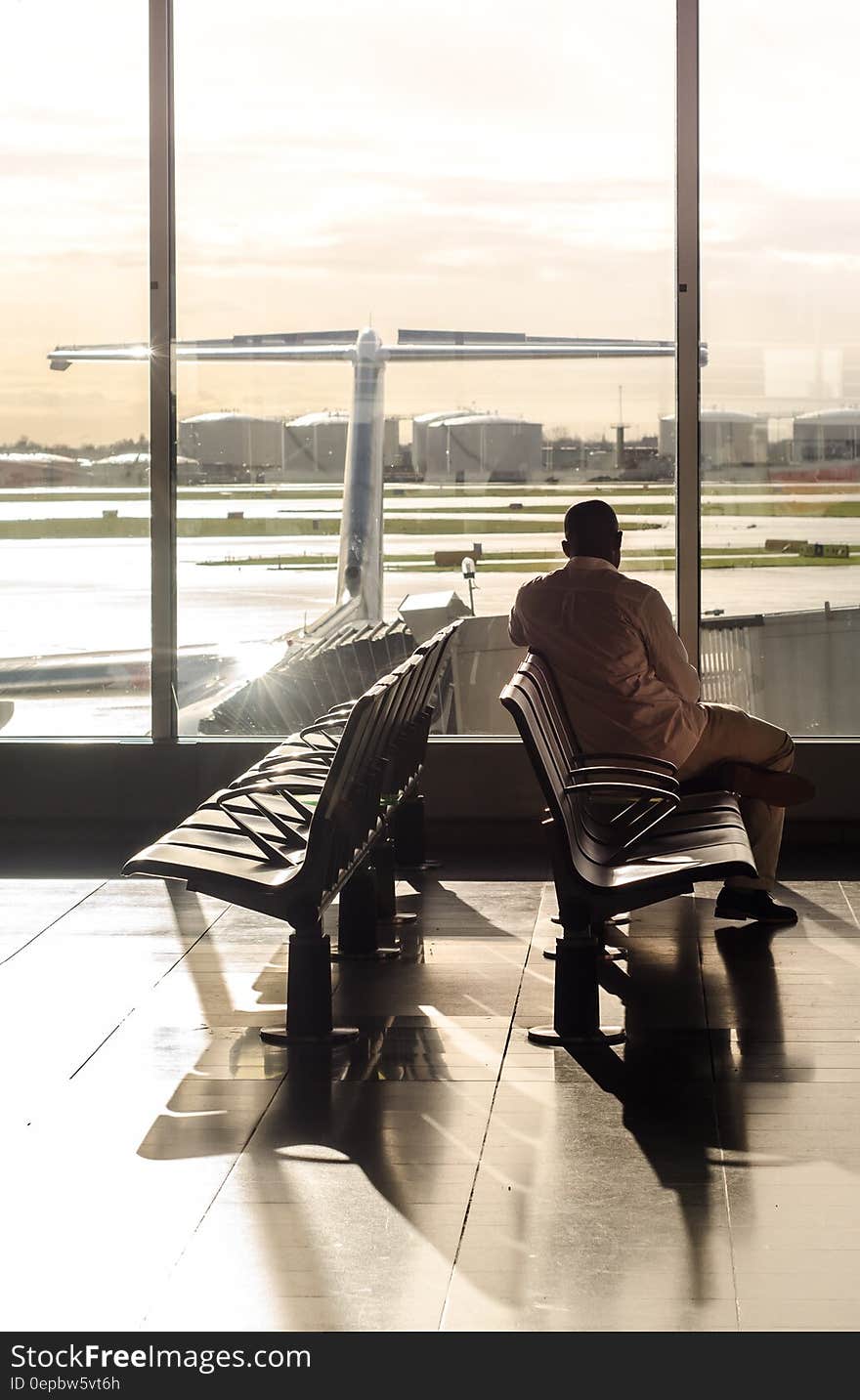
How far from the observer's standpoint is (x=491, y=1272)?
2.98m

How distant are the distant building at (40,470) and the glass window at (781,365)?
2.92 m

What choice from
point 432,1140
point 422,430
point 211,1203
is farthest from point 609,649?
point 422,430

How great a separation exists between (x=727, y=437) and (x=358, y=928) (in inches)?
134

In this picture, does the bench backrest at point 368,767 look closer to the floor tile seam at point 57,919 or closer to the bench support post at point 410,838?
the bench support post at point 410,838

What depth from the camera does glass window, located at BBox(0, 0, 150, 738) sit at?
7.77 m

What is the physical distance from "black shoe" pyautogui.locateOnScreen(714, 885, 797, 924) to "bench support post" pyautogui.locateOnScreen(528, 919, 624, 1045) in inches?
58.9

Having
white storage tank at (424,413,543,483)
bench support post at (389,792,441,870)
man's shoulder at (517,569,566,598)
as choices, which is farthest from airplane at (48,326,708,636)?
man's shoulder at (517,569,566,598)

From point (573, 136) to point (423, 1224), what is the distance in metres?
5.68

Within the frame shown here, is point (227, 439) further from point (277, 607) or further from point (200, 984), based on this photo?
point (200, 984)

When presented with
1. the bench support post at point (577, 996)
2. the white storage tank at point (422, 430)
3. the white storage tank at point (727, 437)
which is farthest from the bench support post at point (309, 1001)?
the white storage tank at point (727, 437)

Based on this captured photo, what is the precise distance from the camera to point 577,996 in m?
4.43

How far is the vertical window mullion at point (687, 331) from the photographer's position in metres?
7.44

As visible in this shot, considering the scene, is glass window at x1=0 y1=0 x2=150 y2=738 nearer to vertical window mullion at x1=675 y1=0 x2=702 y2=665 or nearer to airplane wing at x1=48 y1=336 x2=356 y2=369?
airplane wing at x1=48 y1=336 x2=356 y2=369

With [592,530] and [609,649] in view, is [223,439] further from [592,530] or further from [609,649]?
[609,649]
